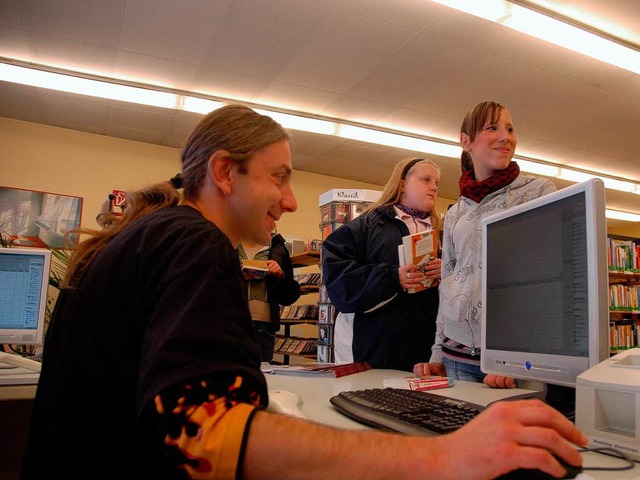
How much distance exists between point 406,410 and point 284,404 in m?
0.22

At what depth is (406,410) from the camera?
935 millimetres

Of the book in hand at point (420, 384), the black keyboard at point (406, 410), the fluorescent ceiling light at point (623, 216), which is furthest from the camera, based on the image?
the fluorescent ceiling light at point (623, 216)

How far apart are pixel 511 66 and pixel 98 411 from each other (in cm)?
488

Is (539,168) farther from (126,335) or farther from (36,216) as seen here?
(126,335)

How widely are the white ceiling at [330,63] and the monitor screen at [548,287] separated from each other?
318 cm

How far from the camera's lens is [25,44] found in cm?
475

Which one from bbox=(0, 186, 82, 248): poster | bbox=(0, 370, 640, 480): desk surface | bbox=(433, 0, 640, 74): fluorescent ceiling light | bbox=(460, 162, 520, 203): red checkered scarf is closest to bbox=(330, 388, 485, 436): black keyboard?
bbox=(0, 370, 640, 480): desk surface

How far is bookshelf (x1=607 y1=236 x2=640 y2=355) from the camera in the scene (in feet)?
18.1

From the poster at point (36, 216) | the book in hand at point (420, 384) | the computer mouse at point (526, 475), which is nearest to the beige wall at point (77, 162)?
the poster at point (36, 216)

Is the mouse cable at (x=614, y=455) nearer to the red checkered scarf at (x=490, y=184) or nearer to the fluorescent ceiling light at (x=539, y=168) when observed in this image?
the red checkered scarf at (x=490, y=184)

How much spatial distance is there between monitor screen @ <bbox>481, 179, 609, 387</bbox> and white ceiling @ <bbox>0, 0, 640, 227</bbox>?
3.18 m

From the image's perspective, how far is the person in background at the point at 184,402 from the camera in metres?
0.58

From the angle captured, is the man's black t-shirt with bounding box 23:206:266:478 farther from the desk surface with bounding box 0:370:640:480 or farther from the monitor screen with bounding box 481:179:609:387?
the monitor screen with bounding box 481:179:609:387

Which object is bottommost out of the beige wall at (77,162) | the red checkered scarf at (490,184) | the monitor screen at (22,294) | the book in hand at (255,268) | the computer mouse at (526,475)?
the computer mouse at (526,475)
